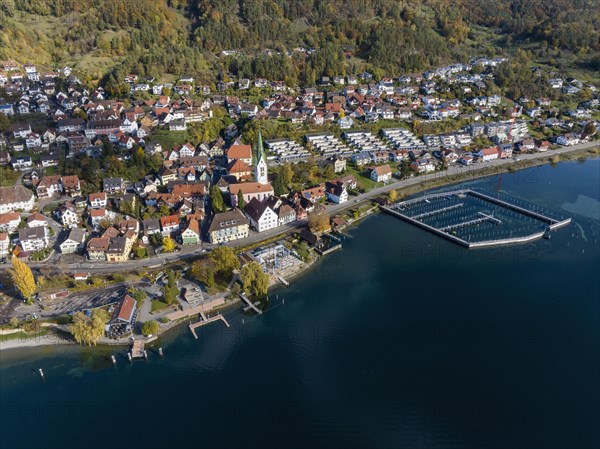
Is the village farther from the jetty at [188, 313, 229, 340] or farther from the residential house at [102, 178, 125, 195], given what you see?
the jetty at [188, 313, 229, 340]

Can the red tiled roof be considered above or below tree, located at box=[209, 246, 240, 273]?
below

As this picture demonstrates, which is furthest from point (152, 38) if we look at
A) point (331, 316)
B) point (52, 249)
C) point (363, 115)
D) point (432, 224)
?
point (331, 316)

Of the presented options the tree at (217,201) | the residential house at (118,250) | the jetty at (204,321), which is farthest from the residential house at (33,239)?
the jetty at (204,321)

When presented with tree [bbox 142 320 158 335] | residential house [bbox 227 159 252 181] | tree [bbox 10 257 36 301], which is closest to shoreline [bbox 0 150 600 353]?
tree [bbox 142 320 158 335]

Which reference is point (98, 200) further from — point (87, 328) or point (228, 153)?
point (87, 328)

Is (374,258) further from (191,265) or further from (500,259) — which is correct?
(191,265)

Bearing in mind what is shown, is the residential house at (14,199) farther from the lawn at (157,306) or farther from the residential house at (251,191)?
the lawn at (157,306)
